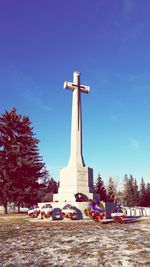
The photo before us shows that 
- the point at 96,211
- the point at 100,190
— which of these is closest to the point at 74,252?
the point at 96,211

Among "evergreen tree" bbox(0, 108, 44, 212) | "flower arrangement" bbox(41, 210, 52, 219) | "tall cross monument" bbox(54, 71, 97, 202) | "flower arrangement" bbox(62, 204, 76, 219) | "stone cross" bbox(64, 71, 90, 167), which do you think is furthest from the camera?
"evergreen tree" bbox(0, 108, 44, 212)

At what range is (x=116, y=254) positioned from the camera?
6.10 meters

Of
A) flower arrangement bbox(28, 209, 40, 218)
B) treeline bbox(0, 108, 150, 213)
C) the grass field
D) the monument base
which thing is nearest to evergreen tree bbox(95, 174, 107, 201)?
treeline bbox(0, 108, 150, 213)

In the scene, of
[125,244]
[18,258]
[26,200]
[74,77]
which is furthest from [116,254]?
[26,200]

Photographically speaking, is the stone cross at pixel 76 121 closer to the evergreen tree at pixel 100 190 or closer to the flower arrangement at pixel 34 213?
the flower arrangement at pixel 34 213

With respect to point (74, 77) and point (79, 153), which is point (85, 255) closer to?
point (79, 153)

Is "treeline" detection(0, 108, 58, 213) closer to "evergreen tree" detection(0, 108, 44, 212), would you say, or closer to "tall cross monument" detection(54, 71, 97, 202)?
"evergreen tree" detection(0, 108, 44, 212)

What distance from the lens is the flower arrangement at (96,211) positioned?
15182 mm

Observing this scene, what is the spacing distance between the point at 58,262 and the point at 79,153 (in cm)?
1564

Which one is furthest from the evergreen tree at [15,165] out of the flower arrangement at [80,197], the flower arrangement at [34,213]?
the flower arrangement at [80,197]

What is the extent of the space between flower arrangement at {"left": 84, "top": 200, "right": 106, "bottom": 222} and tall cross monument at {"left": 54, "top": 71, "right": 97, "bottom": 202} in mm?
2641

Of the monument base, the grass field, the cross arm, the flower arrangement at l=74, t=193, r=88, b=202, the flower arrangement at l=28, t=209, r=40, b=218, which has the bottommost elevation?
the grass field

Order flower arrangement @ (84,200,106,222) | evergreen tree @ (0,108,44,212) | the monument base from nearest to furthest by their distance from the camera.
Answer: flower arrangement @ (84,200,106,222)
the monument base
evergreen tree @ (0,108,44,212)

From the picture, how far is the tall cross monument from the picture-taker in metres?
19.6
